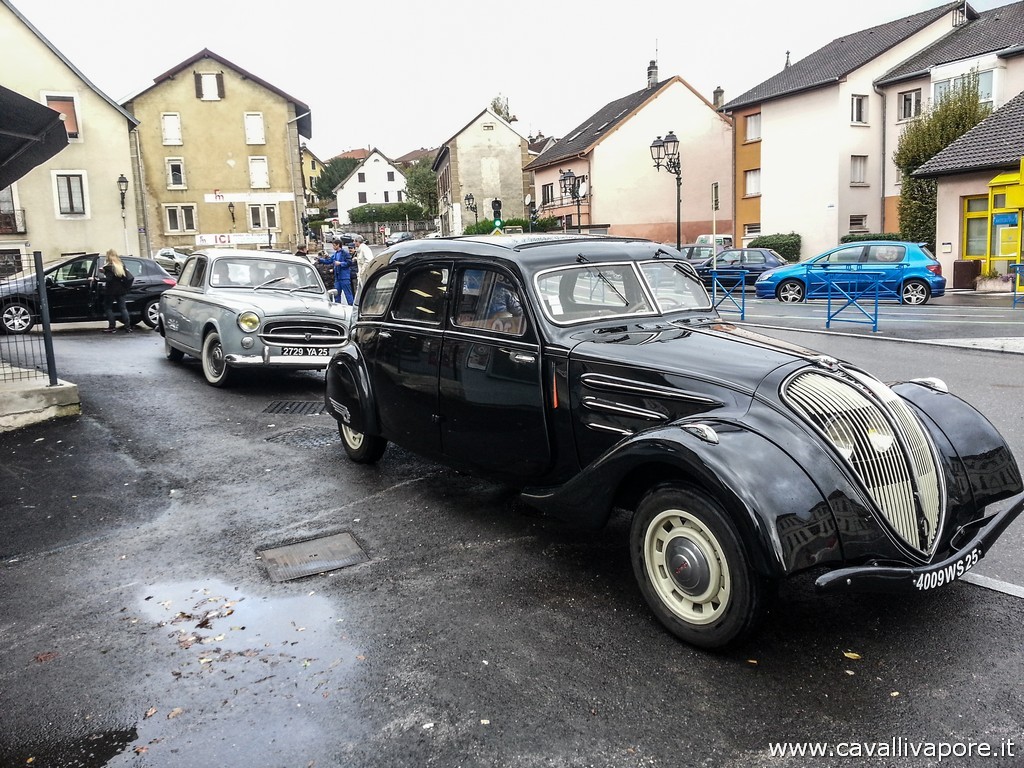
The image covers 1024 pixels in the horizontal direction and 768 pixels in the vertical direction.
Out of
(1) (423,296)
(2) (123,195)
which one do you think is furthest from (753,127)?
(1) (423,296)

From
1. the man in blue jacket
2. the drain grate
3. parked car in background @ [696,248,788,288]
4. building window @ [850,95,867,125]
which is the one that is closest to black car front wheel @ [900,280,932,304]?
parked car in background @ [696,248,788,288]

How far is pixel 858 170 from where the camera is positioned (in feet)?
121

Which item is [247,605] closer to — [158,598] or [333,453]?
[158,598]

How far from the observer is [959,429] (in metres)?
4.25

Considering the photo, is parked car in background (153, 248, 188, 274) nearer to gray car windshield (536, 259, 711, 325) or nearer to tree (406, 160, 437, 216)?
gray car windshield (536, 259, 711, 325)

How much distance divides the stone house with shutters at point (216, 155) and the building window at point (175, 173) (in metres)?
0.05

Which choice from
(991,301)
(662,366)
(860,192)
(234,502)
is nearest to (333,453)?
(234,502)

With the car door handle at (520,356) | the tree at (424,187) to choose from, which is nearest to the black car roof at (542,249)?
the car door handle at (520,356)

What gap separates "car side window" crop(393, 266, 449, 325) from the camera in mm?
5660

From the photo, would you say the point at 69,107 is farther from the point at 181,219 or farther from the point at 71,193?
the point at 181,219

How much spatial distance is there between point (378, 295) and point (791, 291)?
18939mm

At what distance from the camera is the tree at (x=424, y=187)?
90062mm

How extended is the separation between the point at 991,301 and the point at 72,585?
22763mm

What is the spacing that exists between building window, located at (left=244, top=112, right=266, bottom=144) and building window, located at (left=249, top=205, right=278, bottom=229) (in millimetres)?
3668
